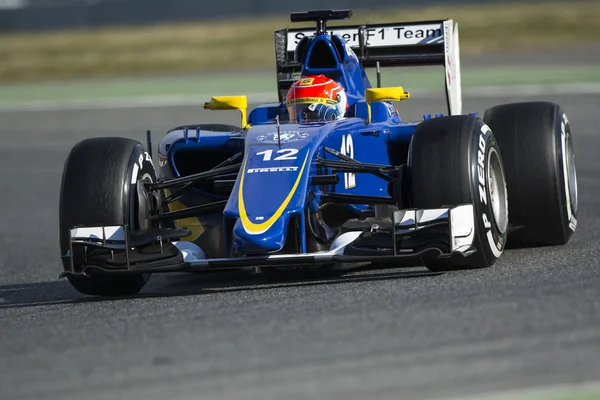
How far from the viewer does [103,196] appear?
773 cm

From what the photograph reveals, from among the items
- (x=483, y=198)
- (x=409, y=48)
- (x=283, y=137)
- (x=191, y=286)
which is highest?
(x=409, y=48)

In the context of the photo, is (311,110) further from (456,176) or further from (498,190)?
(456,176)

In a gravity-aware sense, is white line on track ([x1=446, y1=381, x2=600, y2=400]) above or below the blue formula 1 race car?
below

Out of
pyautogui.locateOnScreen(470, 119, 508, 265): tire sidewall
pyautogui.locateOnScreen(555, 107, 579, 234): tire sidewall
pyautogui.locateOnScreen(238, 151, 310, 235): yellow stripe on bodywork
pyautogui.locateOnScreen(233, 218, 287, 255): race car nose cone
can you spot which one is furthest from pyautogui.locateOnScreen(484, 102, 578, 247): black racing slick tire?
pyautogui.locateOnScreen(233, 218, 287, 255): race car nose cone

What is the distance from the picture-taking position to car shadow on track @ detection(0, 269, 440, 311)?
7734mm

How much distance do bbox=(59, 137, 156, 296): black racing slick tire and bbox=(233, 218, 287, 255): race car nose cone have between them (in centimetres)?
96

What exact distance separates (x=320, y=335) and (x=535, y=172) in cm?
331

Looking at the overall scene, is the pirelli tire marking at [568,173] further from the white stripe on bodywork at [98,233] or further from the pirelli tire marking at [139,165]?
the white stripe on bodywork at [98,233]

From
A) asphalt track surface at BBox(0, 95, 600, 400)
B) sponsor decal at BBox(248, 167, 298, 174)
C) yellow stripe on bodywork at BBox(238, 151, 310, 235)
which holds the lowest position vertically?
asphalt track surface at BBox(0, 95, 600, 400)

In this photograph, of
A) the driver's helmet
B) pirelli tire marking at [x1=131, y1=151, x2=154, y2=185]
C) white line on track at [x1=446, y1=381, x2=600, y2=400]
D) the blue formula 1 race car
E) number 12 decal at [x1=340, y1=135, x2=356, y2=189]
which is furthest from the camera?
the driver's helmet

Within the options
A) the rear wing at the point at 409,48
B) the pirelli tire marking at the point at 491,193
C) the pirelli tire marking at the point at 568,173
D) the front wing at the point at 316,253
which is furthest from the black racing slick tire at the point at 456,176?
the rear wing at the point at 409,48

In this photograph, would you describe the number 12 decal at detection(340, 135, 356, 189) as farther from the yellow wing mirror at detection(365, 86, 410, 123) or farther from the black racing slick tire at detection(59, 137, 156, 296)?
the black racing slick tire at detection(59, 137, 156, 296)

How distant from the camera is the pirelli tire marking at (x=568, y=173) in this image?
8.87 metres

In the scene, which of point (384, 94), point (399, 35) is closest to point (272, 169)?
point (384, 94)
